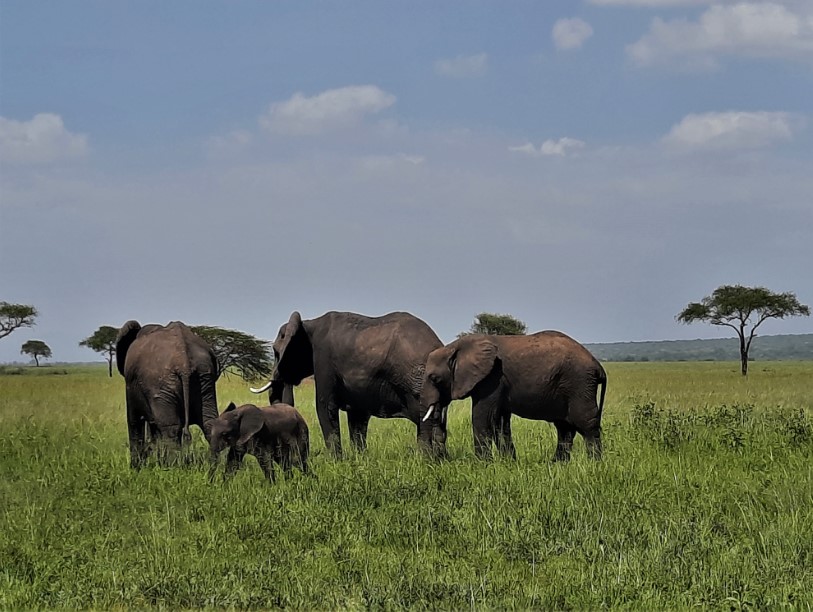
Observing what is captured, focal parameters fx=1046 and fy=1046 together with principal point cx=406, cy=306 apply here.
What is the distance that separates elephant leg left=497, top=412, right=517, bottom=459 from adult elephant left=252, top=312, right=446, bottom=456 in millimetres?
766

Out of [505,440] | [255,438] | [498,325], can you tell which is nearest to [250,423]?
[255,438]

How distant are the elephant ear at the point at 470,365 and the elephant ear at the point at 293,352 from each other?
9.80ft

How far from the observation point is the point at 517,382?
13.4 m

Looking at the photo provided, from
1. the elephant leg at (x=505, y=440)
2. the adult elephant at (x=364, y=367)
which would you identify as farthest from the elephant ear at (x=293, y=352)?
the elephant leg at (x=505, y=440)

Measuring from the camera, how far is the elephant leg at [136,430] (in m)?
13.6

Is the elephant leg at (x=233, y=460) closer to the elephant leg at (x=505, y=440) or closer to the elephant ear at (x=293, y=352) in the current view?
the elephant leg at (x=505, y=440)

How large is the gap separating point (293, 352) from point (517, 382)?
3977 millimetres

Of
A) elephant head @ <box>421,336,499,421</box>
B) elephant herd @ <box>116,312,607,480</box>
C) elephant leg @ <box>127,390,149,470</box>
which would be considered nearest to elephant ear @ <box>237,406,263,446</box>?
elephant herd @ <box>116,312,607,480</box>

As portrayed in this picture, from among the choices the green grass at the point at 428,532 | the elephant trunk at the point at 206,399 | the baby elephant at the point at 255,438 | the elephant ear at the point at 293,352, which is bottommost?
the green grass at the point at 428,532

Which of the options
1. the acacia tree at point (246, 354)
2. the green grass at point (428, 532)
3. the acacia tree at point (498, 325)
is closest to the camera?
the green grass at point (428, 532)

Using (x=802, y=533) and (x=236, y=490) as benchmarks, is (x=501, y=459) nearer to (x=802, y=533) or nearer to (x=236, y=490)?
(x=236, y=490)

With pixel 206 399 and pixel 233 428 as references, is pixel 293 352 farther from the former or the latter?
pixel 233 428

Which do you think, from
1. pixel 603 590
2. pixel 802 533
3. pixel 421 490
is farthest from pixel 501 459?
pixel 603 590

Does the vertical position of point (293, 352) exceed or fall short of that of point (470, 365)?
it exceeds it
